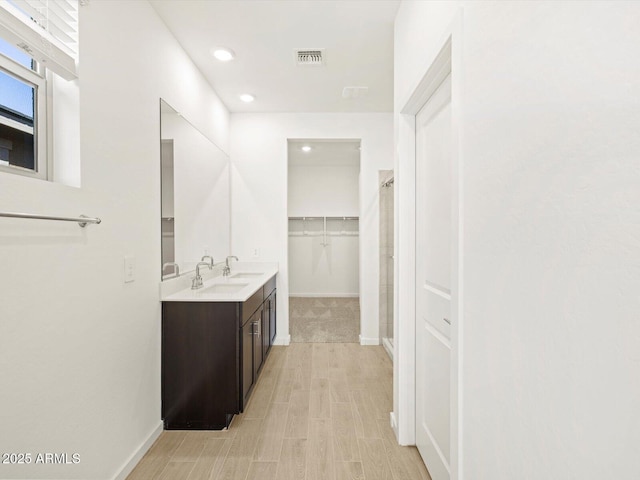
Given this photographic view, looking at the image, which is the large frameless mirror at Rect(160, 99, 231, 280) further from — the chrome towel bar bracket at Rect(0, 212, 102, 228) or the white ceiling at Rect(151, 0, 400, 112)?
the chrome towel bar bracket at Rect(0, 212, 102, 228)

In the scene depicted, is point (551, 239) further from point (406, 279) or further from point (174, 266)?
point (174, 266)

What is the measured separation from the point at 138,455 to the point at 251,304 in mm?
1124

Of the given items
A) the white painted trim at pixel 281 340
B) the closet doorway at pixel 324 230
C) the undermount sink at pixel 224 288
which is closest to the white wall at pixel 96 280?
the undermount sink at pixel 224 288

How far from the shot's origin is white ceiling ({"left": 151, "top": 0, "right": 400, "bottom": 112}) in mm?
2152

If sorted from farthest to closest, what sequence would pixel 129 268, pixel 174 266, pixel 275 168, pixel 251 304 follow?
pixel 275 168 < pixel 251 304 < pixel 174 266 < pixel 129 268

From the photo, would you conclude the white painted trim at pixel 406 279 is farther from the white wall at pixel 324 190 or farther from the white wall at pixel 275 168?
the white wall at pixel 324 190

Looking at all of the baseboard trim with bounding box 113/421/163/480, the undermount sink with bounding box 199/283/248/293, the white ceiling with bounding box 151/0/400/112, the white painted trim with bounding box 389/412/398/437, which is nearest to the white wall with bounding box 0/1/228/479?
→ the baseboard trim with bounding box 113/421/163/480

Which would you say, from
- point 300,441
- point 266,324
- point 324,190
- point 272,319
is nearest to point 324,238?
point 324,190

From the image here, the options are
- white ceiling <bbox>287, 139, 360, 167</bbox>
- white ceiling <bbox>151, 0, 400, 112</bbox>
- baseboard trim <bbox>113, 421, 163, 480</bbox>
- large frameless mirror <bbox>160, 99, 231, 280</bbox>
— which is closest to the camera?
baseboard trim <bbox>113, 421, 163, 480</bbox>

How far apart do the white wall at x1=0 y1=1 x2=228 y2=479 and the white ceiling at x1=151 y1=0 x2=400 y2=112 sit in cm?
29

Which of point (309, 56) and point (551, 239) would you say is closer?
point (551, 239)

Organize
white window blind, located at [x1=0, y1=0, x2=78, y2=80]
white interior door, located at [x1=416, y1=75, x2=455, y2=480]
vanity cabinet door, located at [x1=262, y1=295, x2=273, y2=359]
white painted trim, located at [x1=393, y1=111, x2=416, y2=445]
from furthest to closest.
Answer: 1. vanity cabinet door, located at [x1=262, y1=295, x2=273, y2=359]
2. white painted trim, located at [x1=393, y1=111, x2=416, y2=445]
3. white interior door, located at [x1=416, y1=75, x2=455, y2=480]
4. white window blind, located at [x1=0, y1=0, x2=78, y2=80]

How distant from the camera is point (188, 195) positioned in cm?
276

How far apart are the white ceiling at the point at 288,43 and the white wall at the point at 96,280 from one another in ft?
0.94
